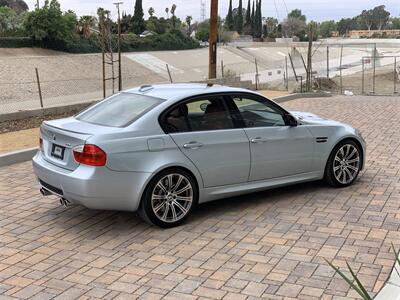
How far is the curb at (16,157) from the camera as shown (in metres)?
8.60

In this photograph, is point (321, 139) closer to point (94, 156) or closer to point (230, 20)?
point (94, 156)

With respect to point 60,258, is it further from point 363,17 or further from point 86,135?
point 363,17

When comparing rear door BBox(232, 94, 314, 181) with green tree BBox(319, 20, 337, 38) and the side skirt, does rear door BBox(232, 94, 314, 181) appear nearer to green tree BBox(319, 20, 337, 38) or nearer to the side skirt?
the side skirt

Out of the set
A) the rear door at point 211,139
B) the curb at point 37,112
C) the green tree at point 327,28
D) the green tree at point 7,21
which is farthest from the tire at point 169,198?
the green tree at point 327,28

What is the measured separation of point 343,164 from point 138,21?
59.8 metres

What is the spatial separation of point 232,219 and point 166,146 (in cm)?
114

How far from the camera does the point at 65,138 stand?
5430 mm

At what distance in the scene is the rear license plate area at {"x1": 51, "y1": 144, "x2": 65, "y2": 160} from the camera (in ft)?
17.9

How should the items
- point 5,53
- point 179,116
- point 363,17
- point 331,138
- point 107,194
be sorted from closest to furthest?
point 107,194 < point 179,116 < point 331,138 < point 5,53 < point 363,17

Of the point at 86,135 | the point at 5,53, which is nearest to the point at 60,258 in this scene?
the point at 86,135

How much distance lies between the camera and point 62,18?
1667 inches

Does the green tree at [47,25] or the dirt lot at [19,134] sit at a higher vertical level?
the green tree at [47,25]

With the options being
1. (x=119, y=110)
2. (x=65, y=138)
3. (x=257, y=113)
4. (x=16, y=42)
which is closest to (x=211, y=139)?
(x=257, y=113)

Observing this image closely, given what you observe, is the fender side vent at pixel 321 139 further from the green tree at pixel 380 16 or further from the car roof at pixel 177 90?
the green tree at pixel 380 16
